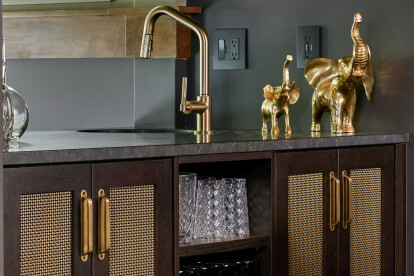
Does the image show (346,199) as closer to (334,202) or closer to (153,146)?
(334,202)

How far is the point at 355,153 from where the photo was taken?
2.20 meters

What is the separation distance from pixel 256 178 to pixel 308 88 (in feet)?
2.05

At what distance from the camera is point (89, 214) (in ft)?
5.52

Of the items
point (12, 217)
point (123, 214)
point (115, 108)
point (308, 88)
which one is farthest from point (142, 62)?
point (12, 217)

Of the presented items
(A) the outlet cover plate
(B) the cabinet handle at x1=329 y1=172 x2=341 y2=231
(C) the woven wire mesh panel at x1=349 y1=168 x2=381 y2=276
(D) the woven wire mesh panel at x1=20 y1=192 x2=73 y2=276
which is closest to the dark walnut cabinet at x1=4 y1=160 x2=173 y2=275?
(D) the woven wire mesh panel at x1=20 y1=192 x2=73 y2=276

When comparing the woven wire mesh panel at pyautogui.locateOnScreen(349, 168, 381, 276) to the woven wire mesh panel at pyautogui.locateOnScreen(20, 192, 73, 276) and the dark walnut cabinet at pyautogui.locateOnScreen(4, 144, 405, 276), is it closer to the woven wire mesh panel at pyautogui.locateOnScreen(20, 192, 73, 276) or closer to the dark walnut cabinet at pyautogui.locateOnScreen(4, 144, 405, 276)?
the dark walnut cabinet at pyautogui.locateOnScreen(4, 144, 405, 276)

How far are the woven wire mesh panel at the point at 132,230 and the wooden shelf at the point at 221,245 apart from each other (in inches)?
5.1

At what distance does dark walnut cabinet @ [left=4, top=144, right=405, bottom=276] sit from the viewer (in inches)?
64.7

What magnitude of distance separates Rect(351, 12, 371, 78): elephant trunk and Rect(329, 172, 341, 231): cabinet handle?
0.35 metres

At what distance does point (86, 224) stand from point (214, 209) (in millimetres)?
464

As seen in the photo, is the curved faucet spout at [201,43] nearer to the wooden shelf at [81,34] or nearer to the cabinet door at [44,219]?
the wooden shelf at [81,34]

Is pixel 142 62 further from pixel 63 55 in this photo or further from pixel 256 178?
pixel 256 178

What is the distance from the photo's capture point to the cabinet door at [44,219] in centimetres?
160

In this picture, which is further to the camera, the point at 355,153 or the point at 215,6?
the point at 215,6
